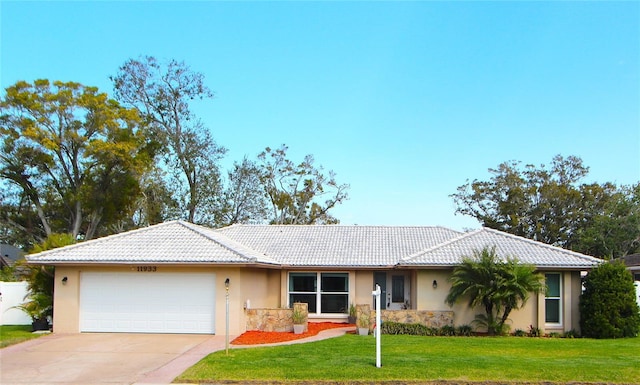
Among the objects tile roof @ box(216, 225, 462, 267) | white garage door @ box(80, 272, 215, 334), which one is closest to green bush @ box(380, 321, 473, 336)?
tile roof @ box(216, 225, 462, 267)

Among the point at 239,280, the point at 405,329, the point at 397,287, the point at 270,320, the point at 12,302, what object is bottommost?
the point at 405,329

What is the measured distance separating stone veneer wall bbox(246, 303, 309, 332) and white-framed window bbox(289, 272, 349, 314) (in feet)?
13.0

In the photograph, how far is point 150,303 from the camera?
20.3 m

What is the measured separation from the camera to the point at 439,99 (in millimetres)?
24953

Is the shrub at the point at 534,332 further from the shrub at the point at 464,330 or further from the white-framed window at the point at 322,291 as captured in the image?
the white-framed window at the point at 322,291

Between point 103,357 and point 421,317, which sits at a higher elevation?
point 421,317

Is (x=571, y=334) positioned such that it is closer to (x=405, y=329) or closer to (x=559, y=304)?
(x=559, y=304)

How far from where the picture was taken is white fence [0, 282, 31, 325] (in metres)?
22.7

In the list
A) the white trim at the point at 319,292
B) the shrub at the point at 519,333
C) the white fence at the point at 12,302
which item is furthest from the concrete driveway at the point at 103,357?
the shrub at the point at 519,333

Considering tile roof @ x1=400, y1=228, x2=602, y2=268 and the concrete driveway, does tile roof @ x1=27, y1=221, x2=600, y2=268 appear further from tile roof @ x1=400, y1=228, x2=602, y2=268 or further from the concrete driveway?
the concrete driveway

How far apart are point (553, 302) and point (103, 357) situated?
15.0m

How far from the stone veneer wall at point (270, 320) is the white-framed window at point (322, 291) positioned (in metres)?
3.97

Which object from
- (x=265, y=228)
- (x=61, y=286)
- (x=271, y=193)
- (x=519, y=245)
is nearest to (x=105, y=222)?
(x=271, y=193)

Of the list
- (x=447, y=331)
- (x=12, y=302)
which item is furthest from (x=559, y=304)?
(x=12, y=302)
